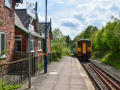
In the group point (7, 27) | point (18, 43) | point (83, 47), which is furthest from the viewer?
point (83, 47)

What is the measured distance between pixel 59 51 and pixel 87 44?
5583 millimetres

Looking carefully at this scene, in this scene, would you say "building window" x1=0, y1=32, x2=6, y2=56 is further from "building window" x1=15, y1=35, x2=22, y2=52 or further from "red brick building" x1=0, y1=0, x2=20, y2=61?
"building window" x1=15, y1=35, x2=22, y2=52

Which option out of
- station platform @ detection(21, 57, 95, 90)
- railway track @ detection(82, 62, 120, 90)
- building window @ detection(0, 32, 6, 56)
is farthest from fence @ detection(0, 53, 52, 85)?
railway track @ detection(82, 62, 120, 90)

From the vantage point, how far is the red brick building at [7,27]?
36.4 ft

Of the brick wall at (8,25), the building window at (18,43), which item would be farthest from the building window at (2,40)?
the building window at (18,43)

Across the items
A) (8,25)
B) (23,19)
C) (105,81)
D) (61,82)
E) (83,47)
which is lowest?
(105,81)

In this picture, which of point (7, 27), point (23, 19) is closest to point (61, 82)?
point (7, 27)

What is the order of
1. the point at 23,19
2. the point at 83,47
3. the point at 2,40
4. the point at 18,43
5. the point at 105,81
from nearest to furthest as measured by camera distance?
the point at 105,81
the point at 2,40
the point at 18,43
the point at 23,19
the point at 83,47

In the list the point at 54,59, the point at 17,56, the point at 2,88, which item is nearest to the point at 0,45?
the point at 17,56

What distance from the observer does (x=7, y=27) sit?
11.9 meters

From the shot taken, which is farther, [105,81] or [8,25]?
[8,25]

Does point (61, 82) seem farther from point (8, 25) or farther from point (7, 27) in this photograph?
point (8, 25)

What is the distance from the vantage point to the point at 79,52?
84.1ft

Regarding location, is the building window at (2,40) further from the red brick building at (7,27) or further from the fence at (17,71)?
the fence at (17,71)
